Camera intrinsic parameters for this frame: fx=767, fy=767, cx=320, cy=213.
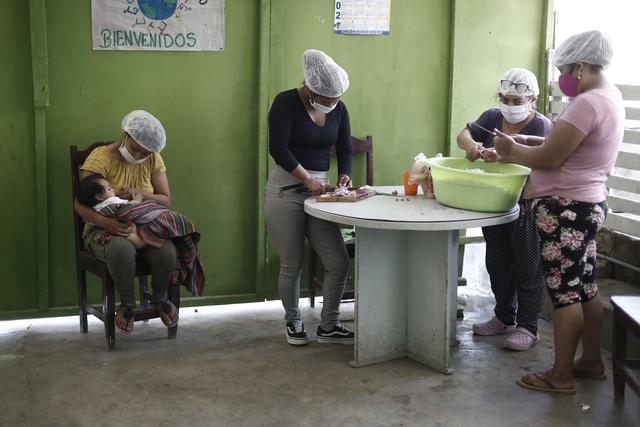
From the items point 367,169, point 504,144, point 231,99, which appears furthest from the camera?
point 367,169

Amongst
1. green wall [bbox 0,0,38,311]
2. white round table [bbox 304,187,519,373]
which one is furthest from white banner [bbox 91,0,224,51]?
white round table [bbox 304,187,519,373]

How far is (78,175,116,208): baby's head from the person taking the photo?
4195 mm

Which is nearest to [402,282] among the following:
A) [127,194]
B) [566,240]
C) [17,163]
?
[566,240]

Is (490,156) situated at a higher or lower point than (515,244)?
higher

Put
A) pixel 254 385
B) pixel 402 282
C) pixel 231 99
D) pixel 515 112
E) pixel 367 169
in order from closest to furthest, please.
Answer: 1. pixel 254 385
2. pixel 402 282
3. pixel 515 112
4. pixel 231 99
5. pixel 367 169

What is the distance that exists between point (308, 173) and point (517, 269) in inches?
51.6

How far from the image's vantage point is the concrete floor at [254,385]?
137 inches

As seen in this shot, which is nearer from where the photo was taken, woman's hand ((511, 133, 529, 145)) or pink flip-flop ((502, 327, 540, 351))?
woman's hand ((511, 133, 529, 145))

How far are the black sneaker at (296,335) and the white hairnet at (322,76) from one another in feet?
4.40

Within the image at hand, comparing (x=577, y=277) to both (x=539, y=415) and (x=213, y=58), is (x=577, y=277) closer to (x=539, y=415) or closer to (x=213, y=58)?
(x=539, y=415)

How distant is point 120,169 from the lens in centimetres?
435

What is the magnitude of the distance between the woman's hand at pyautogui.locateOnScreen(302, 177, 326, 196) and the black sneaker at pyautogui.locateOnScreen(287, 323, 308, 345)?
804 mm

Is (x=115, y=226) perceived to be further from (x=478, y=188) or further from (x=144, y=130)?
(x=478, y=188)

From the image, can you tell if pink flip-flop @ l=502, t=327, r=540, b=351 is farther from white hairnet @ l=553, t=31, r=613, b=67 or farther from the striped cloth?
the striped cloth
